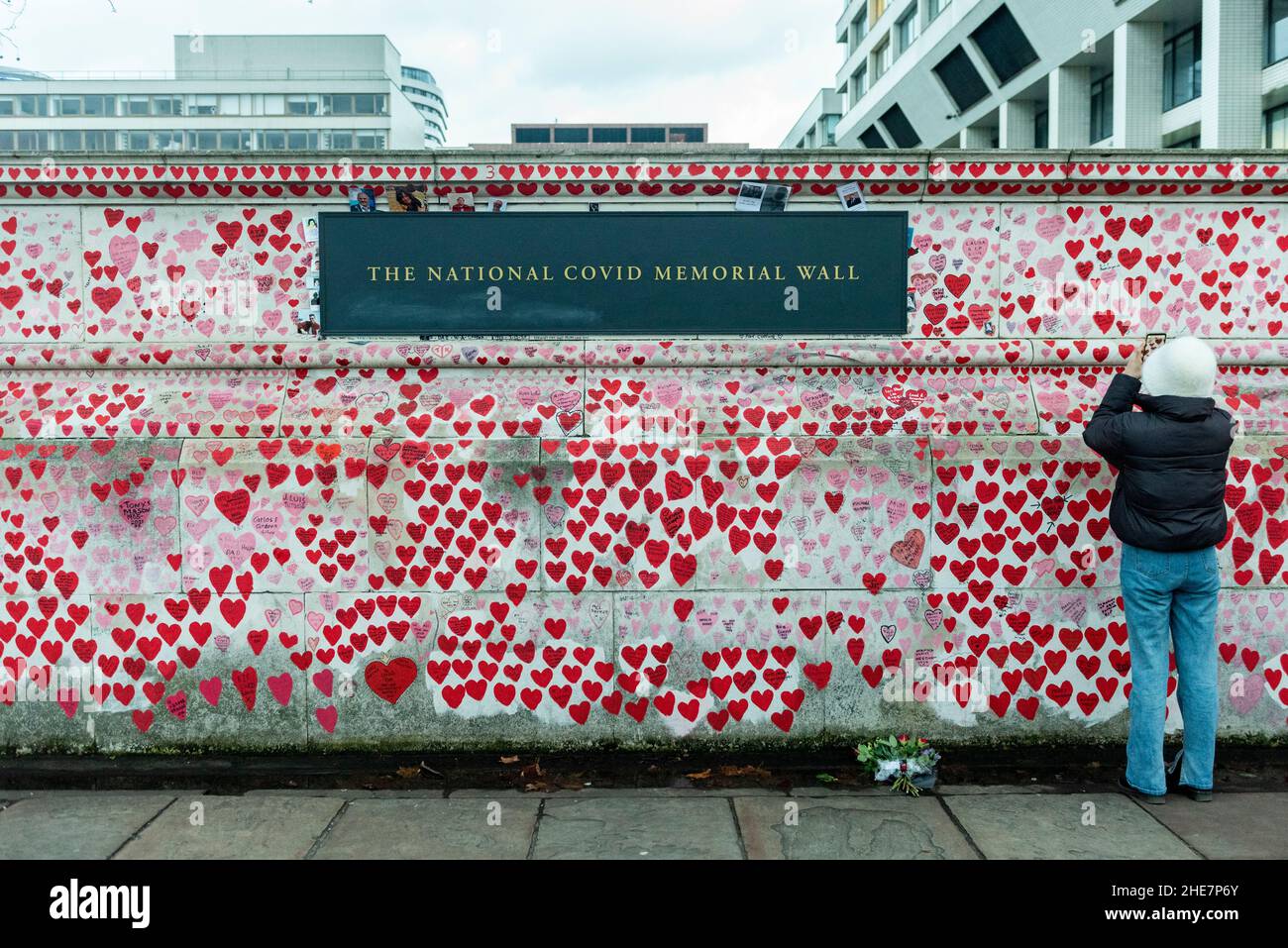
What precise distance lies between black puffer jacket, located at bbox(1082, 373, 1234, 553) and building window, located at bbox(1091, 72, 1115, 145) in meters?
30.2

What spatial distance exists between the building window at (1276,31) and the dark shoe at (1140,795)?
25191 millimetres

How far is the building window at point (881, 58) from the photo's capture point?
47.1 meters

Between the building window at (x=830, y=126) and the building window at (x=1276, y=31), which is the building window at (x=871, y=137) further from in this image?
the building window at (x=1276, y=31)

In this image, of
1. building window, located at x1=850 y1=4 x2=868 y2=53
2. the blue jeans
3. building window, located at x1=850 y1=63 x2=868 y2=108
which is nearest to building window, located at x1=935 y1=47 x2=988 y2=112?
building window, located at x1=850 y1=63 x2=868 y2=108

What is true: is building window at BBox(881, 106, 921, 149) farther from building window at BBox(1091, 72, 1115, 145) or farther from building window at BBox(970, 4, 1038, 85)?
building window at BBox(1091, 72, 1115, 145)

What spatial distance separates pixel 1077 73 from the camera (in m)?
30.8

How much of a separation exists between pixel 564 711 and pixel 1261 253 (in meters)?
4.87

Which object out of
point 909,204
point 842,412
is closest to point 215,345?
point 842,412

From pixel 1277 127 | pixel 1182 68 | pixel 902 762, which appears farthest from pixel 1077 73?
pixel 902 762

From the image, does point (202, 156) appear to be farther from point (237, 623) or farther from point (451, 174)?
point (237, 623)

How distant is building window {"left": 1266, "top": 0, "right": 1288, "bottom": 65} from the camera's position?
72.1 ft

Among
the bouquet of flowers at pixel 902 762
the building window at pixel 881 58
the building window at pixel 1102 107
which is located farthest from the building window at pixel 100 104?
the bouquet of flowers at pixel 902 762

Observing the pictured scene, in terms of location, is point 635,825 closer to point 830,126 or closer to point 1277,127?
point 1277,127

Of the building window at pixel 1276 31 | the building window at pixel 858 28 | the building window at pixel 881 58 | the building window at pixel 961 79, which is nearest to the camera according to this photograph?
the building window at pixel 1276 31
